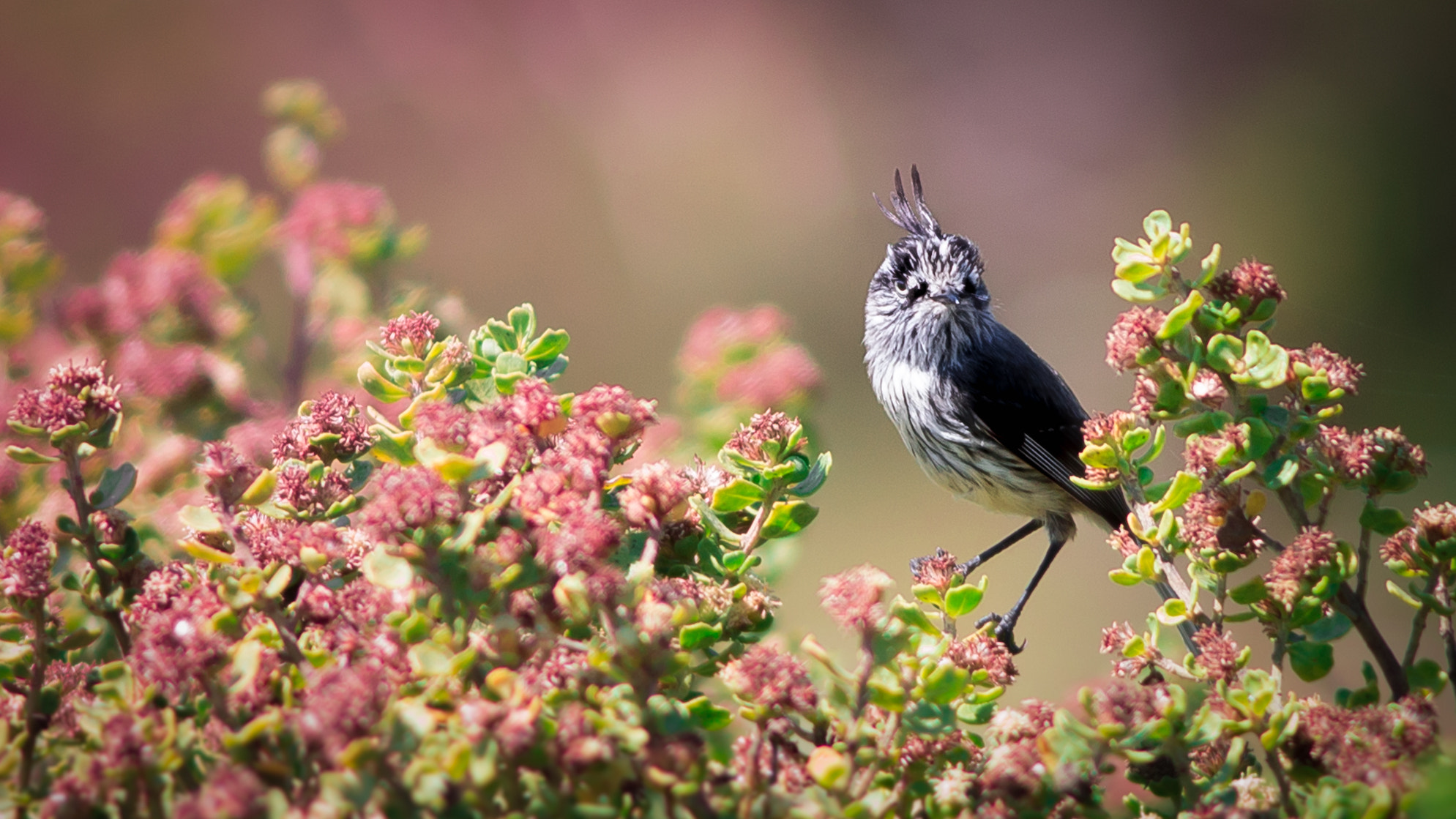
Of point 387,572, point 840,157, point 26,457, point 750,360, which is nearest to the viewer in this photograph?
point 387,572

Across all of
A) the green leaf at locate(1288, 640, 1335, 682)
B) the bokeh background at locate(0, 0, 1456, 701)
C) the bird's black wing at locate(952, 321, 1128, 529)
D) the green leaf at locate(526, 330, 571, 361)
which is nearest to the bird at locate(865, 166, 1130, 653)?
the bird's black wing at locate(952, 321, 1128, 529)

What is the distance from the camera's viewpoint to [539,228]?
5594 mm

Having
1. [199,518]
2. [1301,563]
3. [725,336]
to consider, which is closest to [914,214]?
[725,336]

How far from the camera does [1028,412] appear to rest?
3029 millimetres

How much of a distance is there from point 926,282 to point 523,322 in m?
2.09

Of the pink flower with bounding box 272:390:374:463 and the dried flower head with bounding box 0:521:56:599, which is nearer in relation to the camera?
the dried flower head with bounding box 0:521:56:599

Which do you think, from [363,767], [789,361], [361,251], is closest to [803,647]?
[363,767]

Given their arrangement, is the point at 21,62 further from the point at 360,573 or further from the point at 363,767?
the point at 363,767

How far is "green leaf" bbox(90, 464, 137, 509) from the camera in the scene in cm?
111

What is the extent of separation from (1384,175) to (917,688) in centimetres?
566

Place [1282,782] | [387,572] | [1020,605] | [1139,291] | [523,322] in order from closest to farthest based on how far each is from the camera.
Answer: [387,572] < [1282,782] < [1139,291] < [523,322] < [1020,605]

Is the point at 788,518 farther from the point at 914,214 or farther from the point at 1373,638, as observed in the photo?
the point at 914,214

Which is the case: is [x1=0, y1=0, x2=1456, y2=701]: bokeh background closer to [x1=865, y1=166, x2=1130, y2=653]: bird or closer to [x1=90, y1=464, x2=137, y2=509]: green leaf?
[x1=865, y1=166, x2=1130, y2=653]: bird

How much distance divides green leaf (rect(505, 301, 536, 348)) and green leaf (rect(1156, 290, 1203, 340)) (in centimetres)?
66
